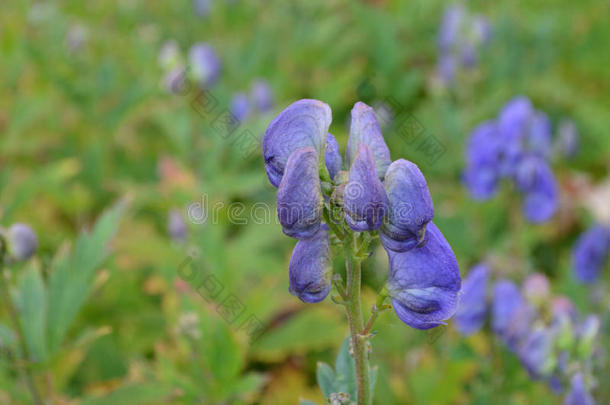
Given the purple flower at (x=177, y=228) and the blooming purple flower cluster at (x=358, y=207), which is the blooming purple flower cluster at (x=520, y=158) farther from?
the blooming purple flower cluster at (x=358, y=207)

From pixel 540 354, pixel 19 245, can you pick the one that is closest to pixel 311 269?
pixel 19 245

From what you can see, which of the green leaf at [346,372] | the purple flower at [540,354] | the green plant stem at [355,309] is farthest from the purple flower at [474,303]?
the green plant stem at [355,309]

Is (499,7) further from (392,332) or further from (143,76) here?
(392,332)

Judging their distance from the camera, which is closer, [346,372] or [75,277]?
[346,372]

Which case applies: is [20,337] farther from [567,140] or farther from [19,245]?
[567,140]

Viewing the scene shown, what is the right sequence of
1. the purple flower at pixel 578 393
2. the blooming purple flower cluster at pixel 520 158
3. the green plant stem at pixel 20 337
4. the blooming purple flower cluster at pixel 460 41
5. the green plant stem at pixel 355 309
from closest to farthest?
the green plant stem at pixel 355 309
the green plant stem at pixel 20 337
the purple flower at pixel 578 393
the blooming purple flower cluster at pixel 520 158
the blooming purple flower cluster at pixel 460 41

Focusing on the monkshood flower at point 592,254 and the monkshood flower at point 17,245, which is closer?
the monkshood flower at point 17,245
